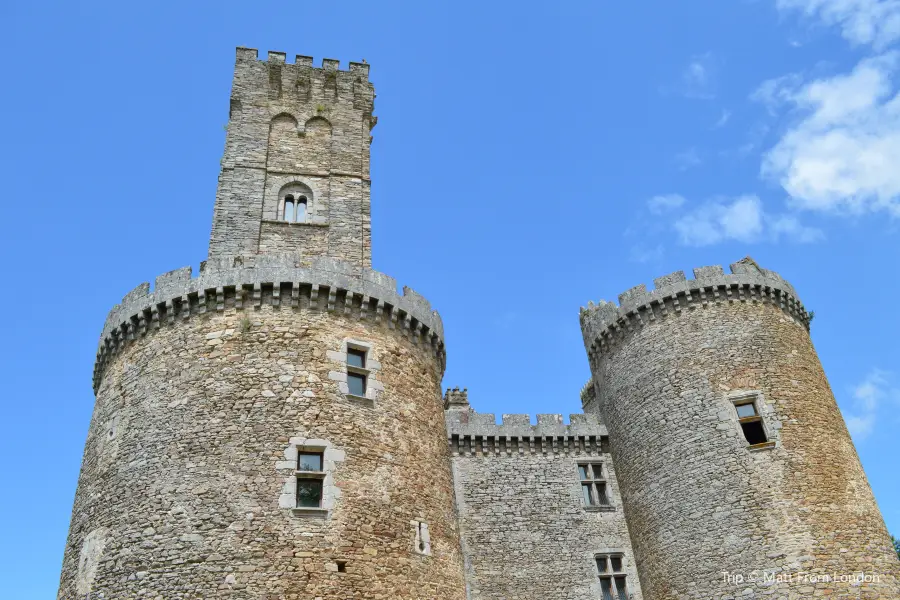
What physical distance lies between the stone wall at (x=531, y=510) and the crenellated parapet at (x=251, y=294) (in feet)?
23.6

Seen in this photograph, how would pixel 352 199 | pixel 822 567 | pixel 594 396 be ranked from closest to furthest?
pixel 822 567 < pixel 352 199 < pixel 594 396

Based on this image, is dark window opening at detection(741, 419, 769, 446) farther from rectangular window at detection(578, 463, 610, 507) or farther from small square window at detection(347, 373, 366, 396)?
small square window at detection(347, 373, 366, 396)

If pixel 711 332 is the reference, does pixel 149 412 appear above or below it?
below

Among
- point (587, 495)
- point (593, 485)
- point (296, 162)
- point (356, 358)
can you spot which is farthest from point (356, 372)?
point (593, 485)

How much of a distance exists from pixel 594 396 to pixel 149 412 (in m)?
16.0

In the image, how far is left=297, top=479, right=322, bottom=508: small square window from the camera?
1290 centimetres

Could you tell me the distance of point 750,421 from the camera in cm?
1889

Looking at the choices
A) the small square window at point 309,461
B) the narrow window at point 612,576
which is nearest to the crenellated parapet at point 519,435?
the narrow window at point 612,576

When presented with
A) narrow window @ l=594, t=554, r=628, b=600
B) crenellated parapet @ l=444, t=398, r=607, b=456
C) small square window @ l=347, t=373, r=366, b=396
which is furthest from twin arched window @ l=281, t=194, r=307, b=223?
narrow window @ l=594, t=554, r=628, b=600

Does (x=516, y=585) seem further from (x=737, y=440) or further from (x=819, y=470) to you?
(x=819, y=470)

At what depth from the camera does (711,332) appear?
66.8ft

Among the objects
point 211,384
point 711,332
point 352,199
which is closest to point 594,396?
point 711,332

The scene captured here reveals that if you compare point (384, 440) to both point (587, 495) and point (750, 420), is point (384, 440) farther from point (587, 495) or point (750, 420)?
point (750, 420)

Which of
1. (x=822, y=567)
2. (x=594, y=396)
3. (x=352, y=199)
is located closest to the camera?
(x=822, y=567)
